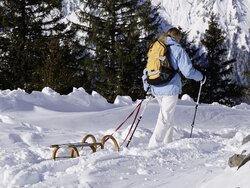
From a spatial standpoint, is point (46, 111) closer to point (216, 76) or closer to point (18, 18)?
point (18, 18)

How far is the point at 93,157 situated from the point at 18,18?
21396 mm

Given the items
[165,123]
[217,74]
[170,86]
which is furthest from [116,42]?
[170,86]

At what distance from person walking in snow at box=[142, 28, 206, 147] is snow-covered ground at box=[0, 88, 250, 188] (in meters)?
0.44

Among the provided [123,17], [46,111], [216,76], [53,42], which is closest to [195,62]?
[216,76]

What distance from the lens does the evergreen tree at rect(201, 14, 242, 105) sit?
34.3 meters

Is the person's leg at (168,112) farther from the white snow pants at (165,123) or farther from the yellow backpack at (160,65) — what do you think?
the yellow backpack at (160,65)

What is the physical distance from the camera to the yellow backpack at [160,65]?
8102 millimetres

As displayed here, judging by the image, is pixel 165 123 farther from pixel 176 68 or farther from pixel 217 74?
pixel 217 74

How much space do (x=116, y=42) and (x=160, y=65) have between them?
1907cm

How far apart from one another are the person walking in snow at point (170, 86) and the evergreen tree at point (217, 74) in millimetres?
25322

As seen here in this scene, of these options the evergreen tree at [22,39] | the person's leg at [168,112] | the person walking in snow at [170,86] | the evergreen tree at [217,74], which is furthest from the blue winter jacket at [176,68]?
the evergreen tree at [217,74]

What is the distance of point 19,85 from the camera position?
81.5 feet

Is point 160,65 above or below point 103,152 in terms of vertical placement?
above

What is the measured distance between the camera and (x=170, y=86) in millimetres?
8281
